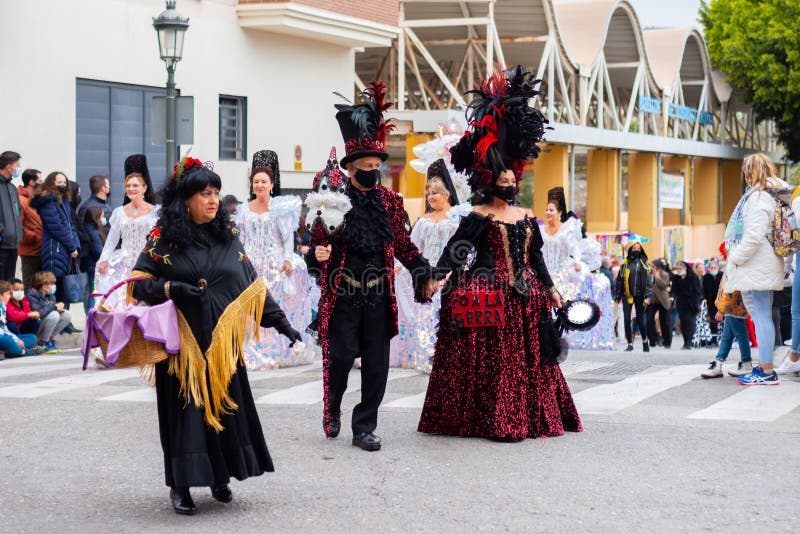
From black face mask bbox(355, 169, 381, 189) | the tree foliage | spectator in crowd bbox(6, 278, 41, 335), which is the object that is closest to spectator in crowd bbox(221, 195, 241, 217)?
black face mask bbox(355, 169, 381, 189)

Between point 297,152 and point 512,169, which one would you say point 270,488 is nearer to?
point 512,169

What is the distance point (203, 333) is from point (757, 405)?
487 centimetres

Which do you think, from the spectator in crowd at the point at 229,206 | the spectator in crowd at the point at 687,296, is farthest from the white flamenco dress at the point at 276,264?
the spectator in crowd at the point at 687,296

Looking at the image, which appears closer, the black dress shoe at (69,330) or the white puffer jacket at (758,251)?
the white puffer jacket at (758,251)

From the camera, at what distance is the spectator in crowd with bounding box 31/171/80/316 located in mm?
14500

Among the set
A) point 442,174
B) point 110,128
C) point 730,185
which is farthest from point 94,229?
point 730,185

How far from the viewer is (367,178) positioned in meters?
8.08

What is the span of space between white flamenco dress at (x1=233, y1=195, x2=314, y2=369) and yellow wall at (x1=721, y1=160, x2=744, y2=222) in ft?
137

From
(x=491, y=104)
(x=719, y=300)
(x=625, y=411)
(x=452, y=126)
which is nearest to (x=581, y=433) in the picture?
(x=625, y=411)

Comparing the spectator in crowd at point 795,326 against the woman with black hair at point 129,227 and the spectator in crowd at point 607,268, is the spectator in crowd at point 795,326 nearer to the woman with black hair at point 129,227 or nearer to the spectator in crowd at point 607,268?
the woman with black hair at point 129,227

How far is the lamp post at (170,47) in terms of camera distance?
15547 millimetres

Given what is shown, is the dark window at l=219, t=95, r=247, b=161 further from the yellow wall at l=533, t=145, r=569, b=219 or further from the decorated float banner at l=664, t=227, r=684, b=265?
the decorated float banner at l=664, t=227, r=684, b=265

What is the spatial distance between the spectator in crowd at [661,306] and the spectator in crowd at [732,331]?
32.0 ft

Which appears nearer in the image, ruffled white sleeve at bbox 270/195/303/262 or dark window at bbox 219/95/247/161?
ruffled white sleeve at bbox 270/195/303/262
